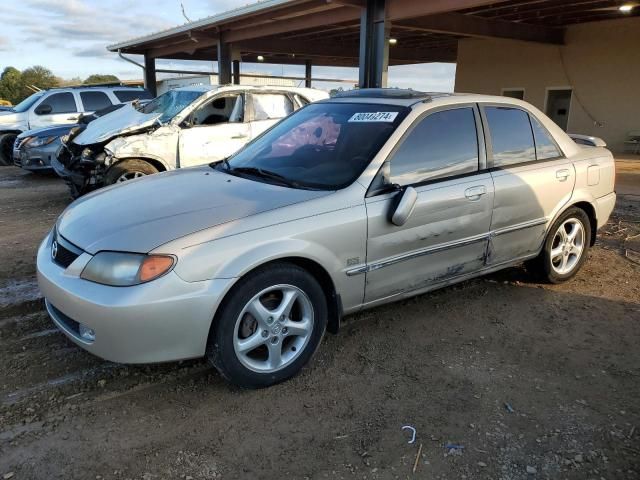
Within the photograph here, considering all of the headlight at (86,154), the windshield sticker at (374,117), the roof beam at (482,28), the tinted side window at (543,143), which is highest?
the roof beam at (482,28)

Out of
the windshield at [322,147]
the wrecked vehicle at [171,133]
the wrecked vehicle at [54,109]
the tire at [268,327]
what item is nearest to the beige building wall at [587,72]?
the wrecked vehicle at [171,133]

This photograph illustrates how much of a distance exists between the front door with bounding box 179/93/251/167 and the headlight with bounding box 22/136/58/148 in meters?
3.81

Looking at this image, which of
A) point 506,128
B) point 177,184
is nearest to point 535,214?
point 506,128

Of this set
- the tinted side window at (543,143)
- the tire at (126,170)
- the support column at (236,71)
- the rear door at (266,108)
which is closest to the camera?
the tinted side window at (543,143)

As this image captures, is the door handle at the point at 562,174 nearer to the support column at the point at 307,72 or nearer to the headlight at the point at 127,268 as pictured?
the headlight at the point at 127,268

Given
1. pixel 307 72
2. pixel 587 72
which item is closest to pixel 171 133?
pixel 587 72

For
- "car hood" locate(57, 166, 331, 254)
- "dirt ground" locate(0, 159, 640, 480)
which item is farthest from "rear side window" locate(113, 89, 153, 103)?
"car hood" locate(57, 166, 331, 254)

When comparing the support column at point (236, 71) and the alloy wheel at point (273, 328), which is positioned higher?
the support column at point (236, 71)

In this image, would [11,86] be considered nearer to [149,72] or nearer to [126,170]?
[149,72]

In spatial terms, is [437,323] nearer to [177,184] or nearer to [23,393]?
[177,184]

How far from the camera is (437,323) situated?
3965mm

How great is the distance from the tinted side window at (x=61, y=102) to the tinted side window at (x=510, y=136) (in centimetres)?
1118

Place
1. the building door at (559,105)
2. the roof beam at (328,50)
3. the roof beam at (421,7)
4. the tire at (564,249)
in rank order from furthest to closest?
1. the roof beam at (328,50)
2. the building door at (559,105)
3. the roof beam at (421,7)
4. the tire at (564,249)

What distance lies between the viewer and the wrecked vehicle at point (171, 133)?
7.02 meters
